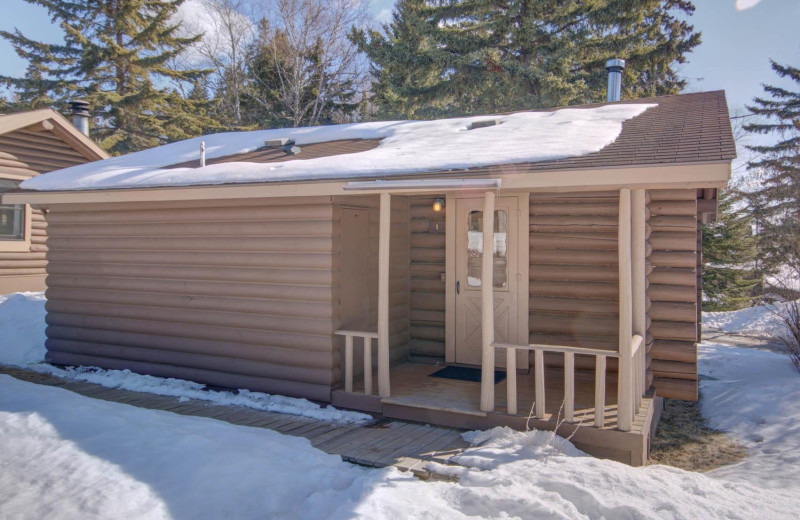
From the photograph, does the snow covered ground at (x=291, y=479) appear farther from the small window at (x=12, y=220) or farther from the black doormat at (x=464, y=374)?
the small window at (x=12, y=220)

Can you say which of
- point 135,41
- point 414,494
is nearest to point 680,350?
point 414,494

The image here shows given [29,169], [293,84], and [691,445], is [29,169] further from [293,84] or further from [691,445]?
[691,445]

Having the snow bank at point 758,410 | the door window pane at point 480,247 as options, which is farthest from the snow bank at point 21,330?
the snow bank at point 758,410

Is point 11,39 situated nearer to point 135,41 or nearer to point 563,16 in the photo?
point 135,41

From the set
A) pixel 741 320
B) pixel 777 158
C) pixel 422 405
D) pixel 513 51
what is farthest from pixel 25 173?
pixel 777 158

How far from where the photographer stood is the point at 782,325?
982 cm

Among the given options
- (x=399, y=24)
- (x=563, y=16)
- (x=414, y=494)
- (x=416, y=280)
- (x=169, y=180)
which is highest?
(x=399, y=24)

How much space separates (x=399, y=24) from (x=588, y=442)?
19.5 metres

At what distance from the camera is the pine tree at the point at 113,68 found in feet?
65.5

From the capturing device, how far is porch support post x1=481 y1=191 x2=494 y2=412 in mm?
4953

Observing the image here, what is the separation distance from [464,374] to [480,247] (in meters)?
1.49

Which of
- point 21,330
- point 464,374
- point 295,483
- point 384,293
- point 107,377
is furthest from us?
point 21,330

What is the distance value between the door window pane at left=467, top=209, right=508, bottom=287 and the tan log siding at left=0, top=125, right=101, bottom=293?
8.85m

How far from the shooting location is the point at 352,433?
5105 millimetres
